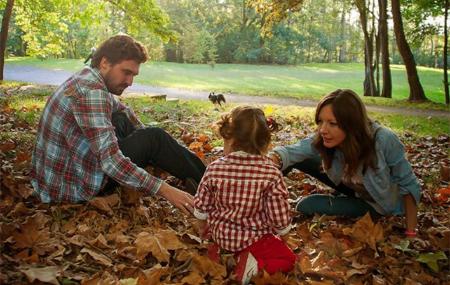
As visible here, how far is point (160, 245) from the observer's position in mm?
2721

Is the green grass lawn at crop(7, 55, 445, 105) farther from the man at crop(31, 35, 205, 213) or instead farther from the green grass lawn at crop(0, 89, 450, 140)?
the man at crop(31, 35, 205, 213)

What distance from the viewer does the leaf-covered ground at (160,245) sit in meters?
2.48

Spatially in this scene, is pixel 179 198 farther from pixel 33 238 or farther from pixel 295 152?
pixel 295 152

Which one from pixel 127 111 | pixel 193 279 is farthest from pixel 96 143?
pixel 193 279

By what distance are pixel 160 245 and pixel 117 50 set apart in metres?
1.42

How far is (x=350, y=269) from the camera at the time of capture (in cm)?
275

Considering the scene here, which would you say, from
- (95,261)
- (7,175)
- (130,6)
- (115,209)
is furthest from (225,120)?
(130,6)

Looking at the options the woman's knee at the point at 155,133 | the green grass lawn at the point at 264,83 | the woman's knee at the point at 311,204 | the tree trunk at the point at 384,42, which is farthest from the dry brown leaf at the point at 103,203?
the tree trunk at the point at 384,42

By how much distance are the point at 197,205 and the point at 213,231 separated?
20 centimetres

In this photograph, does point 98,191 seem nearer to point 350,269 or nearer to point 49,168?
point 49,168

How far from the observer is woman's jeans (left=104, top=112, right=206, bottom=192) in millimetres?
3448

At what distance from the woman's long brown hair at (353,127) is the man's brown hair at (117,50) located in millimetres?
1374

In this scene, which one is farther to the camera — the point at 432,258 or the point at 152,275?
the point at 432,258

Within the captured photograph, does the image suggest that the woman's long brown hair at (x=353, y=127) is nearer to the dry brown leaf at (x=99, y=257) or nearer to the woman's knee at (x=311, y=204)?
the woman's knee at (x=311, y=204)
